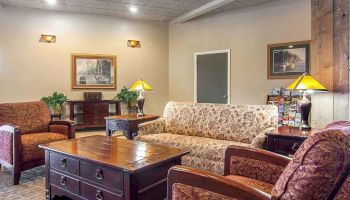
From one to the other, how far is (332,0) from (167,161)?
8.01 feet

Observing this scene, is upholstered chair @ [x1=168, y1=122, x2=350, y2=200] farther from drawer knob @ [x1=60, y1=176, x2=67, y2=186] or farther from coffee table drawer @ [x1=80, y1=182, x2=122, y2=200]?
drawer knob @ [x1=60, y1=176, x2=67, y2=186]

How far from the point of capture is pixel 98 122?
6707 millimetres

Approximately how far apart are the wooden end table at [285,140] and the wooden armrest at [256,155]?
2.45 feet

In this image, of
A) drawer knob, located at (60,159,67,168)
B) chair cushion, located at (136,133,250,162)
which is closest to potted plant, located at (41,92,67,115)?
chair cushion, located at (136,133,250,162)

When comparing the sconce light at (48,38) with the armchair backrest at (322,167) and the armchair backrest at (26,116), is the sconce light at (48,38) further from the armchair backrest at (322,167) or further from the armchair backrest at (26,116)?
the armchair backrest at (322,167)

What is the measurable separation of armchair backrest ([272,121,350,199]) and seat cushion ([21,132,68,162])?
3.20m

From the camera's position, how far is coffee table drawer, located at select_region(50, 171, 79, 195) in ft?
7.82

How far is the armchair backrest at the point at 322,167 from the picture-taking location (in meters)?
1.06

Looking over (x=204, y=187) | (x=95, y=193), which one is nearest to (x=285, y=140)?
(x=204, y=187)

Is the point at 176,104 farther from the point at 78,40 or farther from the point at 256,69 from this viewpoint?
the point at 78,40

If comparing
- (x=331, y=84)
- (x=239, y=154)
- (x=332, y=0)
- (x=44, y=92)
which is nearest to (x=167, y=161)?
(x=239, y=154)

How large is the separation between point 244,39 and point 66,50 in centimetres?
425

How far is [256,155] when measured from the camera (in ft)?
7.02

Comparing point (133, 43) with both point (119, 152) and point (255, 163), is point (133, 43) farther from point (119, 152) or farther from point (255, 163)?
point (255, 163)
